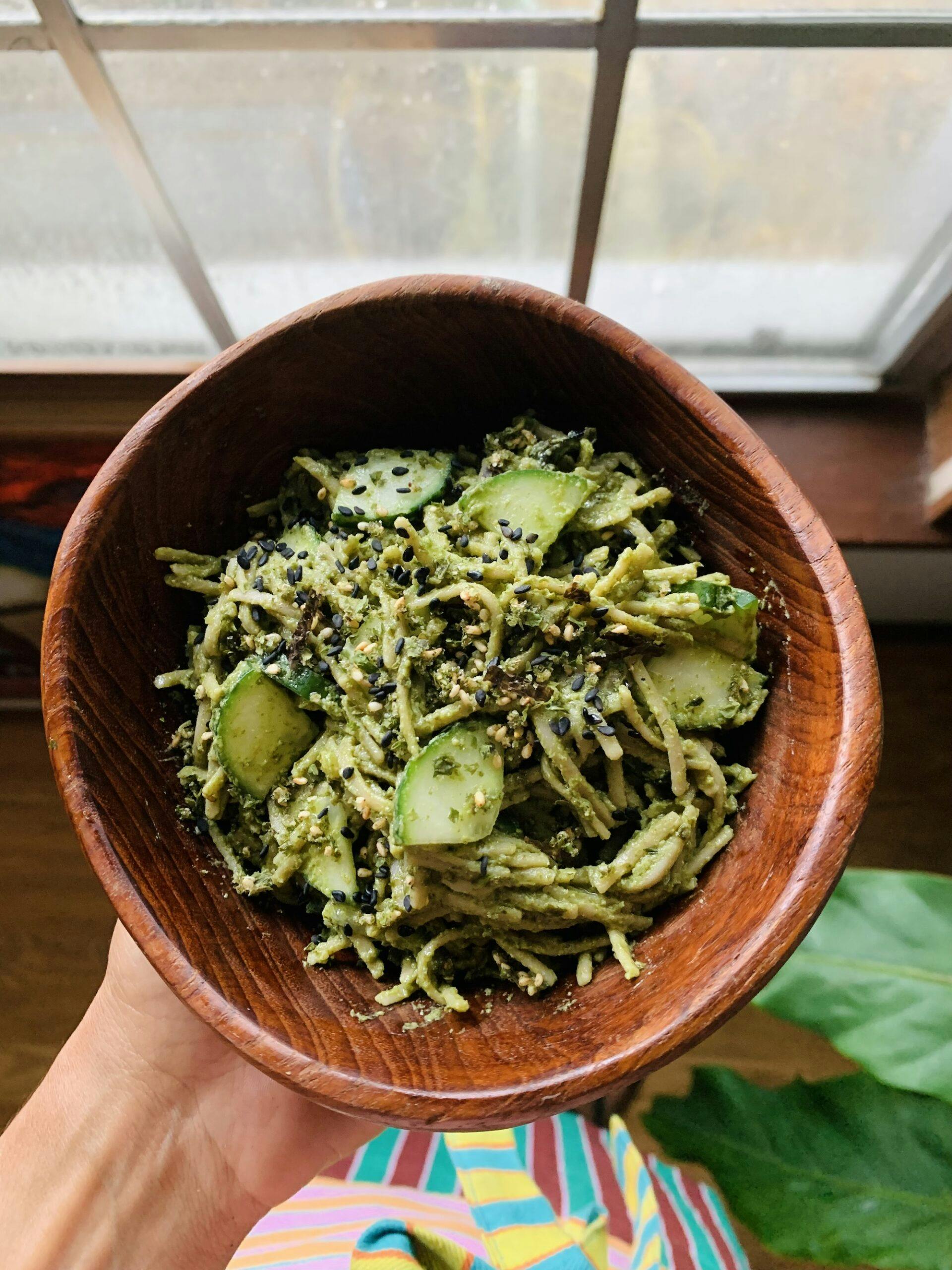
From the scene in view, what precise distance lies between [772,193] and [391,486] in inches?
46.4

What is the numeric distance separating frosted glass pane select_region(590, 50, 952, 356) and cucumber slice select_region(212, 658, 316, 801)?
1.26 m

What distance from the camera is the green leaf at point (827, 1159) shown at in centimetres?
146

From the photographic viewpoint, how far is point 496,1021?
3.82 feet

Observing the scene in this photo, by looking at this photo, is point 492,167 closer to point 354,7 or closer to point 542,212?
point 542,212

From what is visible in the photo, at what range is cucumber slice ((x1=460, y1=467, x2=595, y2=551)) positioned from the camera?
3.99 ft

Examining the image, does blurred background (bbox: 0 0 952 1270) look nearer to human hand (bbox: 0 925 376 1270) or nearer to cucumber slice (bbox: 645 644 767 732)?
cucumber slice (bbox: 645 644 767 732)

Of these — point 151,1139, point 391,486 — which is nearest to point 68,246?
point 391,486

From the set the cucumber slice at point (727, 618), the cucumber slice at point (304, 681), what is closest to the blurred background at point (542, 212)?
the cucumber slice at point (727, 618)

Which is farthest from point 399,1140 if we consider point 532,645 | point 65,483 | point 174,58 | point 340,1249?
point 174,58

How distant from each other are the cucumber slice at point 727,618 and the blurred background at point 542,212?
2.44 ft

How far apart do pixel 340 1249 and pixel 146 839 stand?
126 centimetres

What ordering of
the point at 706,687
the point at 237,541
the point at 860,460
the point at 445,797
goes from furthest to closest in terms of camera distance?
the point at 860,460 < the point at 237,541 < the point at 706,687 < the point at 445,797

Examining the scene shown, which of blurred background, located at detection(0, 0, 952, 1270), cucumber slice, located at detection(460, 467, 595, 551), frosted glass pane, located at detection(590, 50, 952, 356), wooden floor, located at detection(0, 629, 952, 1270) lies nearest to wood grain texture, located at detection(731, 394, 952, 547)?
blurred background, located at detection(0, 0, 952, 1270)

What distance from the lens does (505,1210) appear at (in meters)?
1.92
